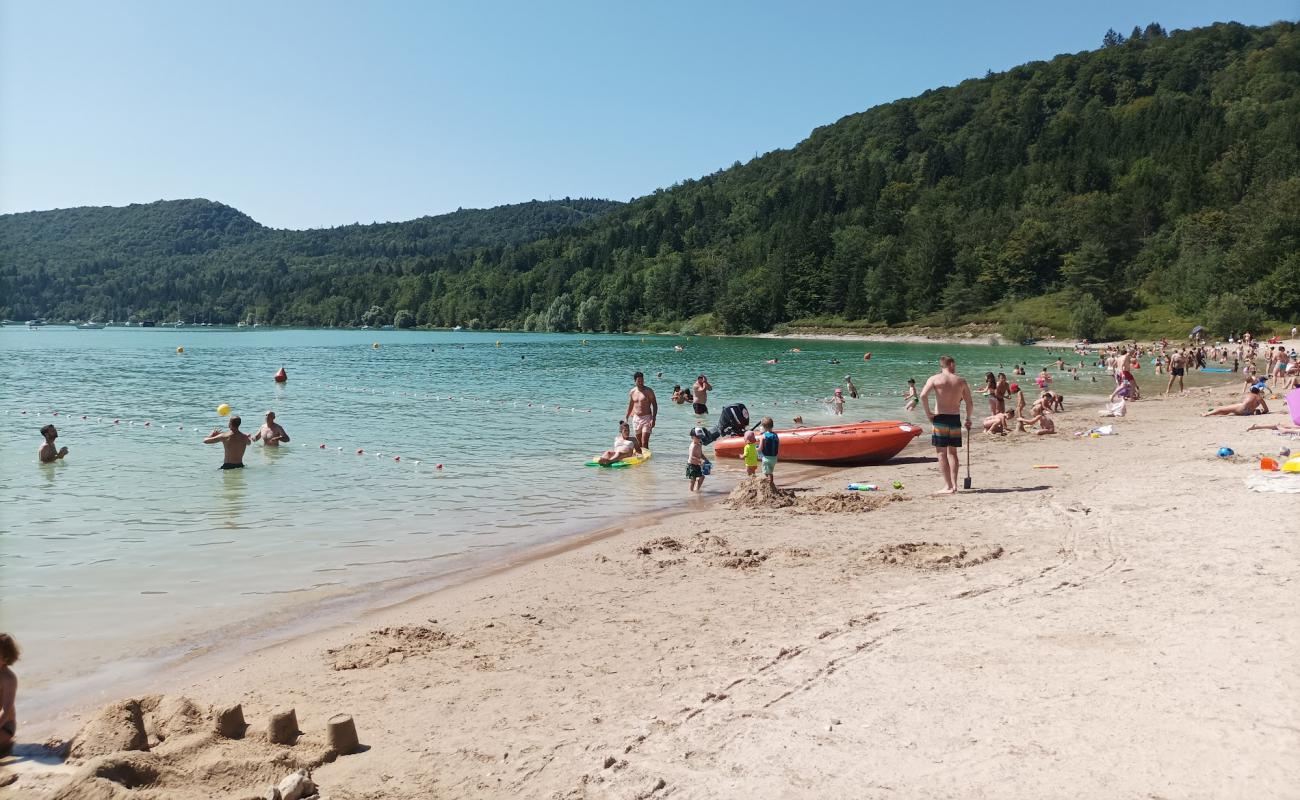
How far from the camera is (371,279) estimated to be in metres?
194

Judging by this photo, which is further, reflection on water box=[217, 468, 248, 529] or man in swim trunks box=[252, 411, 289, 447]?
man in swim trunks box=[252, 411, 289, 447]

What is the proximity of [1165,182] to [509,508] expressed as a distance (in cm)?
11015

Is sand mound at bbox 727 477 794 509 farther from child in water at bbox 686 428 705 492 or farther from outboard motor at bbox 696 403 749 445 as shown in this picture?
outboard motor at bbox 696 403 749 445

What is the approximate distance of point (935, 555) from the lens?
27.7ft

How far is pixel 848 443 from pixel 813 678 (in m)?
11.4

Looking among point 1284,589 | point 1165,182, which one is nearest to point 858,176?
point 1165,182

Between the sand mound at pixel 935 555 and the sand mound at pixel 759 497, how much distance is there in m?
3.11

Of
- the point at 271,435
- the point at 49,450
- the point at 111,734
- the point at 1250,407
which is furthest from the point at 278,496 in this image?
the point at 1250,407

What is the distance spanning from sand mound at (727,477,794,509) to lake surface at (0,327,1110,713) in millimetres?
1405

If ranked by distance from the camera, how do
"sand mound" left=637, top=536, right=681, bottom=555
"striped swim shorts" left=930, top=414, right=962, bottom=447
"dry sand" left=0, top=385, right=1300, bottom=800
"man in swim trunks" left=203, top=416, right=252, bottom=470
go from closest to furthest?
"dry sand" left=0, top=385, right=1300, bottom=800 < "sand mound" left=637, top=536, right=681, bottom=555 < "striped swim shorts" left=930, top=414, right=962, bottom=447 < "man in swim trunks" left=203, top=416, right=252, bottom=470

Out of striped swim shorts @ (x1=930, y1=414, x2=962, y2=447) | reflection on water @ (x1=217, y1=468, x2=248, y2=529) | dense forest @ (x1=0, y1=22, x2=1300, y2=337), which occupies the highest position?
dense forest @ (x1=0, y1=22, x2=1300, y2=337)

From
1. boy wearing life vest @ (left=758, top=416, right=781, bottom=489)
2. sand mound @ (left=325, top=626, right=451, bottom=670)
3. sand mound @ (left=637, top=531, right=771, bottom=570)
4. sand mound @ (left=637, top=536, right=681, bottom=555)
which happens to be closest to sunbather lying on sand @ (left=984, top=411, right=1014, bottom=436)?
boy wearing life vest @ (left=758, top=416, right=781, bottom=489)

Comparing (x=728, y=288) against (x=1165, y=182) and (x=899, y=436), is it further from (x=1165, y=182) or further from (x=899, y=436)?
(x=899, y=436)

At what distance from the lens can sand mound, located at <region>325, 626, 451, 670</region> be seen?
6.43m
